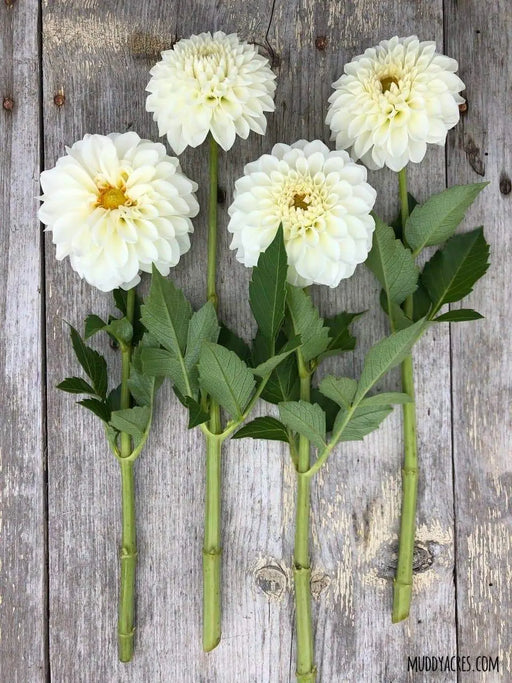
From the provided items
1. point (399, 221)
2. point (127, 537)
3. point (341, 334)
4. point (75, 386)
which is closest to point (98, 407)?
point (75, 386)

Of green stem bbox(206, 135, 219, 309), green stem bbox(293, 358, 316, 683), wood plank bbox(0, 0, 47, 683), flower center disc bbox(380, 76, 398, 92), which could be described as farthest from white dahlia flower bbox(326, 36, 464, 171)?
wood plank bbox(0, 0, 47, 683)

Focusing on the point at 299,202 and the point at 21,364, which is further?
the point at 21,364

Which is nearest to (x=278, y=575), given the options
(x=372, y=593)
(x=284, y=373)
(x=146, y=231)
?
(x=372, y=593)

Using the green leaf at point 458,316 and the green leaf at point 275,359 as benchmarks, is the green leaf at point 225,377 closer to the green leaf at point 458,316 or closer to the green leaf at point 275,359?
the green leaf at point 275,359

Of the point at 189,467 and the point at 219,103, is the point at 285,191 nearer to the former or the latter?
the point at 219,103

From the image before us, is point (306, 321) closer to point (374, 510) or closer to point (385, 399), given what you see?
point (385, 399)

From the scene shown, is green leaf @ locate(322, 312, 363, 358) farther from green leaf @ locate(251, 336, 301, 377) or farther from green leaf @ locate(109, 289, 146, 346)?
green leaf @ locate(109, 289, 146, 346)
